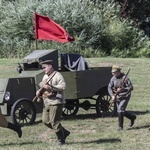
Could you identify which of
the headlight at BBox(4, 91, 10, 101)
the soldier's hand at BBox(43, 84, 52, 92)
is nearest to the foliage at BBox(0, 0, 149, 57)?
the headlight at BBox(4, 91, 10, 101)

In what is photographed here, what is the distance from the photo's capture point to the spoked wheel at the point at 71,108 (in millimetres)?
12594

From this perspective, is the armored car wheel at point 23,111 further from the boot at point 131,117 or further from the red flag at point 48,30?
the red flag at point 48,30

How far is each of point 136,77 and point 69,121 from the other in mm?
8826

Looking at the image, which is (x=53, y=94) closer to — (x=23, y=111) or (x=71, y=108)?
(x=23, y=111)

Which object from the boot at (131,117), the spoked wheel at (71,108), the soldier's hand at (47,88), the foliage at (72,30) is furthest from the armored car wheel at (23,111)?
the foliage at (72,30)

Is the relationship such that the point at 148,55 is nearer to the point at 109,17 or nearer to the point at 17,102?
the point at 109,17

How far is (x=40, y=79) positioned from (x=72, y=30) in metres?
16.8

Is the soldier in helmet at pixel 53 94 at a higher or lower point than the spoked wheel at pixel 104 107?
higher

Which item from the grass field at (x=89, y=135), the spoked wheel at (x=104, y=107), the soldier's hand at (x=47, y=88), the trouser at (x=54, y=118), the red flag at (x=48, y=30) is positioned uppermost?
the red flag at (x=48, y=30)

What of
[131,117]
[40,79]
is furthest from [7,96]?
[131,117]

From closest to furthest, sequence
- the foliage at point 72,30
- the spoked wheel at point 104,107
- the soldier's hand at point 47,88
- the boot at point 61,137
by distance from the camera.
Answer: the soldier's hand at point 47,88 → the boot at point 61,137 → the spoked wheel at point 104,107 → the foliage at point 72,30

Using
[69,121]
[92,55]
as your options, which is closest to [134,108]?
[69,121]

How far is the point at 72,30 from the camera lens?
2822cm

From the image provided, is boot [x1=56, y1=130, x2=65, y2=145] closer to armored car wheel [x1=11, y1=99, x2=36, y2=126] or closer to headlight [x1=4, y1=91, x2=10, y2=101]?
armored car wheel [x1=11, y1=99, x2=36, y2=126]
